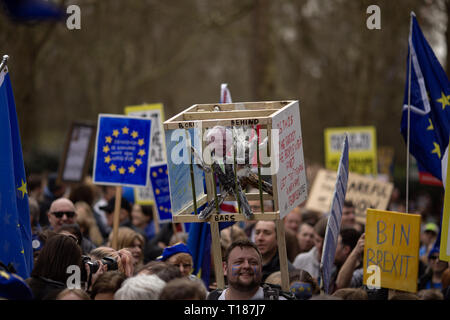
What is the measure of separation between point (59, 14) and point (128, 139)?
298 cm

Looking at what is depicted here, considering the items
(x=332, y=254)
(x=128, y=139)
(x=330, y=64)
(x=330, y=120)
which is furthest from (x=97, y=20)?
(x=332, y=254)

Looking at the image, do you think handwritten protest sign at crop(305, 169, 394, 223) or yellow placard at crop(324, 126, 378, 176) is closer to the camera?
handwritten protest sign at crop(305, 169, 394, 223)

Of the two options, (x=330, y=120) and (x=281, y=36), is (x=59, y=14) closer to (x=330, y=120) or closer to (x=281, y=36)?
(x=281, y=36)

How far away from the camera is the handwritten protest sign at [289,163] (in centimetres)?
509

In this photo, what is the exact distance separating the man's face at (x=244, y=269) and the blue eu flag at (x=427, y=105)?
2.62 m

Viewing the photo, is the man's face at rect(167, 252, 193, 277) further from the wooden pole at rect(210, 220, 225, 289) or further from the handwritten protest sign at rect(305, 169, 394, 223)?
the handwritten protest sign at rect(305, 169, 394, 223)

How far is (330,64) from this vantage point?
27172mm

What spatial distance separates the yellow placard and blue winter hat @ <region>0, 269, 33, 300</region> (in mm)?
8895

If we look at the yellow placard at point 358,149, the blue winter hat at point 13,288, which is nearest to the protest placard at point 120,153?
the blue winter hat at point 13,288

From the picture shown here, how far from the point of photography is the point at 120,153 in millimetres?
7434

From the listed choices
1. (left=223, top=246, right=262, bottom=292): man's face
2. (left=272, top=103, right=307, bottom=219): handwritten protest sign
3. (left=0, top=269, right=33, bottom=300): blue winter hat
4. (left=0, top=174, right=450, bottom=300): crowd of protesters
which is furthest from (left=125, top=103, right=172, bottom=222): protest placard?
(left=0, top=269, right=33, bottom=300): blue winter hat

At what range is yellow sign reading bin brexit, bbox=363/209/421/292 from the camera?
18.5 feet

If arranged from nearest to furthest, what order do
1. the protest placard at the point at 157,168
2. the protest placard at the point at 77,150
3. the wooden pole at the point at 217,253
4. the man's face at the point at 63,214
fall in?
the wooden pole at the point at 217,253 < the man's face at the point at 63,214 < the protest placard at the point at 157,168 < the protest placard at the point at 77,150

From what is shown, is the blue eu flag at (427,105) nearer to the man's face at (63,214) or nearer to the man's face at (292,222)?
the man's face at (292,222)
